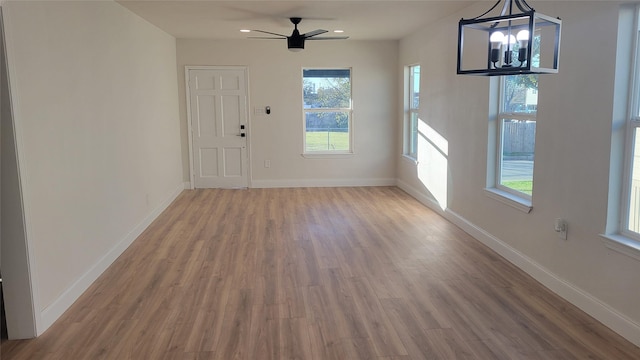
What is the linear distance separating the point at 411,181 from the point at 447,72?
2209 mm

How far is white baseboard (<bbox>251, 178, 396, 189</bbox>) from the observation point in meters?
8.19

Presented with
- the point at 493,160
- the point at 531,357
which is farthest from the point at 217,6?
the point at 531,357

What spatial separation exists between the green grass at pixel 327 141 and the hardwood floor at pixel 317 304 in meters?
3.02

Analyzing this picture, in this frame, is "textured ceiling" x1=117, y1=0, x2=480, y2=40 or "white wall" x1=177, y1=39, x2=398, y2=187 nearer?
"textured ceiling" x1=117, y1=0, x2=480, y2=40

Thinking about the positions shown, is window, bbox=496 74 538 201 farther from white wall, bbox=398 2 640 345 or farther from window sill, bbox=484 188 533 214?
white wall, bbox=398 2 640 345

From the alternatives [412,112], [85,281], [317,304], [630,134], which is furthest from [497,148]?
[85,281]

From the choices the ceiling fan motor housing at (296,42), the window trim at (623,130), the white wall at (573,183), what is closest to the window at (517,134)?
the white wall at (573,183)

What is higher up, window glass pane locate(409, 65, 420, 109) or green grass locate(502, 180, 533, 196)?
window glass pane locate(409, 65, 420, 109)

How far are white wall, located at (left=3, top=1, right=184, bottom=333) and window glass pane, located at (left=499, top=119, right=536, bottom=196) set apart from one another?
3619 millimetres

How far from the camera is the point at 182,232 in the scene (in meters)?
5.31

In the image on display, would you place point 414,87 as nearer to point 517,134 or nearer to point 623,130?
point 517,134

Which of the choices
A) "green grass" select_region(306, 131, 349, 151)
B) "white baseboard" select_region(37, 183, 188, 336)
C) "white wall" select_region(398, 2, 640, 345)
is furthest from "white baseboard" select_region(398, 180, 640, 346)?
"white baseboard" select_region(37, 183, 188, 336)

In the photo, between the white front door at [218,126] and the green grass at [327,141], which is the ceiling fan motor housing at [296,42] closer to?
the white front door at [218,126]

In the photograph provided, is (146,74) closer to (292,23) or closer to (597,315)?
(292,23)
